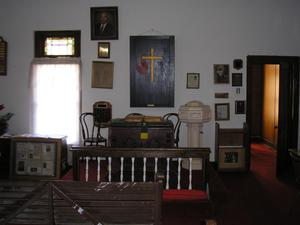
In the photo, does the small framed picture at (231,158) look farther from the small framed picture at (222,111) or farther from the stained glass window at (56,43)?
the stained glass window at (56,43)

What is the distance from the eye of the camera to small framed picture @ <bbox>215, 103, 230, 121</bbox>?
606 centimetres

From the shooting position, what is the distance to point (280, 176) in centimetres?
543

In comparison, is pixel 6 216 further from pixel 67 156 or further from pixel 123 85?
pixel 123 85

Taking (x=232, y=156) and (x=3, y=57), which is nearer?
(x=232, y=156)

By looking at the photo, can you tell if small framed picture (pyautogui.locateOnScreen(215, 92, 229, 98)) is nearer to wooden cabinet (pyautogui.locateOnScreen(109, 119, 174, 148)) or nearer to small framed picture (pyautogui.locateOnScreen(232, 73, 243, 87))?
small framed picture (pyautogui.locateOnScreen(232, 73, 243, 87))

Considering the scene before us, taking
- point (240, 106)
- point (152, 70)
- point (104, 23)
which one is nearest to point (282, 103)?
point (240, 106)

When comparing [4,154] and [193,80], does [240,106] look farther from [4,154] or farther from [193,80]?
[4,154]

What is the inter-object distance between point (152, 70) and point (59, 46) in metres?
1.91

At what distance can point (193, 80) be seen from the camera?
6.05m

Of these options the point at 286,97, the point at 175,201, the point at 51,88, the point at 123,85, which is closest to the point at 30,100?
the point at 51,88

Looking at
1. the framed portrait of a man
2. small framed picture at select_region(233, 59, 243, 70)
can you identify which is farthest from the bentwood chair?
small framed picture at select_region(233, 59, 243, 70)

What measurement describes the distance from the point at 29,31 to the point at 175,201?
4791mm

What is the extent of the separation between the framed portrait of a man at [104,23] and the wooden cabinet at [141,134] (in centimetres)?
208

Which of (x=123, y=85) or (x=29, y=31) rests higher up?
(x=29, y=31)
